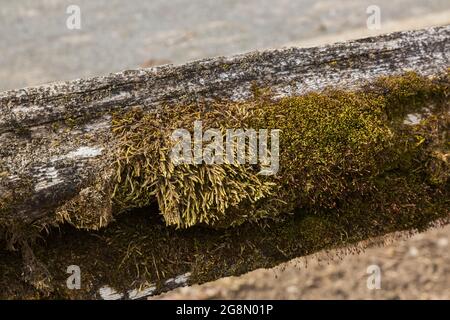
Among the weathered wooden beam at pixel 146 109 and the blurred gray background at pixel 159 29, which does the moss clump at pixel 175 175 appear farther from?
the blurred gray background at pixel 159 29

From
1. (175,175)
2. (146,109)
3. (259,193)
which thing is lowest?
(259,193)

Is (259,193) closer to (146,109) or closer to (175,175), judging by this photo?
(175,175)

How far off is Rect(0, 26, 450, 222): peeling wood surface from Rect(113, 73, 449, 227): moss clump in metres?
0.08

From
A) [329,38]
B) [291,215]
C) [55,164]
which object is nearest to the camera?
[55,164]

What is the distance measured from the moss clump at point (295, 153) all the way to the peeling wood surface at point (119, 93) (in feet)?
0.27

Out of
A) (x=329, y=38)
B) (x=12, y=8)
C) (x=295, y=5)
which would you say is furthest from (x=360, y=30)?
(x=12, y=8)

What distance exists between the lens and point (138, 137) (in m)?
2.97

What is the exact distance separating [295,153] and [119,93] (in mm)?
1005

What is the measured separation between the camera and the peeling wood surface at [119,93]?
111 inches

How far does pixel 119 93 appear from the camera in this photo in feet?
9.93

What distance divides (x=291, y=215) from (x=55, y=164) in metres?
1.36

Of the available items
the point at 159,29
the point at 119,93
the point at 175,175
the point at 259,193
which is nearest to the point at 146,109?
the point at 119,93

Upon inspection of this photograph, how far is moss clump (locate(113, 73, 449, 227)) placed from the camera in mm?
2965

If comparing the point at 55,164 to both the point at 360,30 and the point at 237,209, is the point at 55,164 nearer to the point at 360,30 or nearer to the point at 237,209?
the point at 237,209
